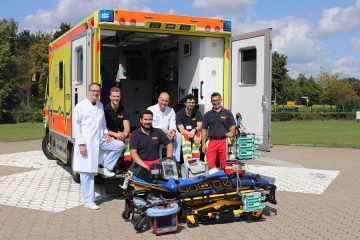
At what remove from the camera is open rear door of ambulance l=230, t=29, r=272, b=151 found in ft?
24.7

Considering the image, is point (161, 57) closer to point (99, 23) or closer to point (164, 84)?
point (164, 84)

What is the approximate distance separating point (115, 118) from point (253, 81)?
244 centimetres

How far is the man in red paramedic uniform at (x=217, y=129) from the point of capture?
762cm

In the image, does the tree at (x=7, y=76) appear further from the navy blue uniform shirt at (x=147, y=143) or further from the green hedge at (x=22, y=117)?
the navy blue uniform shirt at (x=147, y=143)

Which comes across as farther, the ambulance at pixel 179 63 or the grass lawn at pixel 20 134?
the grass lawn at pixel 20 134

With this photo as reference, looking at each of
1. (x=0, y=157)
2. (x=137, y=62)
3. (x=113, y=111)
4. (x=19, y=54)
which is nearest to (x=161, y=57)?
(x=137, y=62)

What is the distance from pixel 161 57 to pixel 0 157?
5716 mm

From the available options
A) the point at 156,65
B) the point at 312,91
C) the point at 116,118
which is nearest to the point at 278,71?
the point at 312,91

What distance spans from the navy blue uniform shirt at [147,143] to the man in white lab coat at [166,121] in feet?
2.47

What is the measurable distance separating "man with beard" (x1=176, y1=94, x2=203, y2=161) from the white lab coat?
1563 millimetres

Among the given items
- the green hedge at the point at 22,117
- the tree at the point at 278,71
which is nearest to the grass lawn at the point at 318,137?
the green hedge at the point at 22,117

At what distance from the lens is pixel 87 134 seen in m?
6.96

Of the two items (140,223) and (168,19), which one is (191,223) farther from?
(168,19)

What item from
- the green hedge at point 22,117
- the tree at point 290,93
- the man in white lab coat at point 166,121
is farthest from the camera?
the tree at point 290,93
